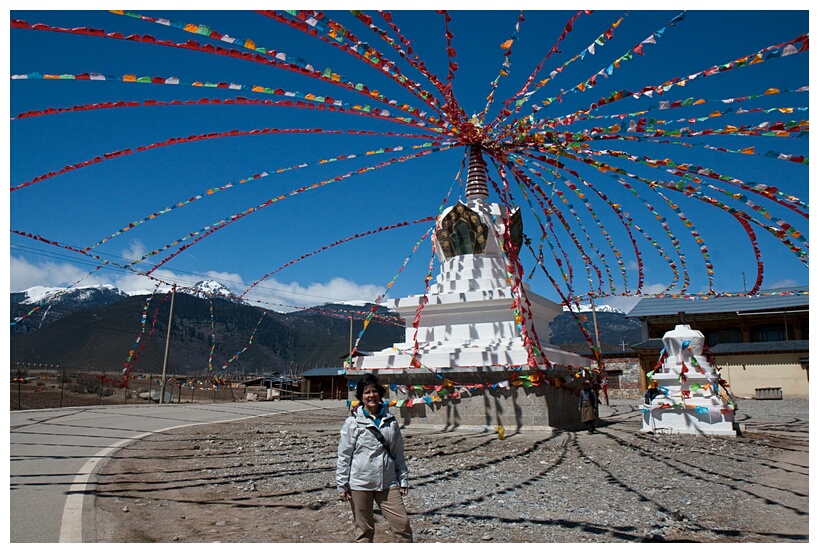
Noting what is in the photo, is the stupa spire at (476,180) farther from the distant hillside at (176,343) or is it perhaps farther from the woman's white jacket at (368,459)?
the distant hillside at (176,343)

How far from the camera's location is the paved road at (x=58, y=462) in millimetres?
4863

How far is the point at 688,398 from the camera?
11648 mm

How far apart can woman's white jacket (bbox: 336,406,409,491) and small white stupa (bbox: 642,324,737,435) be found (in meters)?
9.42

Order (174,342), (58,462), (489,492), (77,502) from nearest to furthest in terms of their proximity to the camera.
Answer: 1. (77,502)
2. (489,492)
3. (58,462)
4. (174,342)

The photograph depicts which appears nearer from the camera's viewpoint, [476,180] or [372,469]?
[372,469]

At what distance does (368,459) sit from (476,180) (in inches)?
471

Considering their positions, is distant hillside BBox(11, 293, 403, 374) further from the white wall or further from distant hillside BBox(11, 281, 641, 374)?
the white wall

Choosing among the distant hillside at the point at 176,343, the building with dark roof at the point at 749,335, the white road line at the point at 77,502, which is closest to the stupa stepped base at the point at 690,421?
the white road line at the point at 77,502

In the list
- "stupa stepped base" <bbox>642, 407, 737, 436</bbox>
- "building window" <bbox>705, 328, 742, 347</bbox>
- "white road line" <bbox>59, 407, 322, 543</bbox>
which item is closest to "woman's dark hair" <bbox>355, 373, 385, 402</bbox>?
"white road line" <bbox>59, 407, 322, 543</bbox>

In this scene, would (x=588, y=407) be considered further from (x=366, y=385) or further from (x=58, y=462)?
(x=58, y=462)

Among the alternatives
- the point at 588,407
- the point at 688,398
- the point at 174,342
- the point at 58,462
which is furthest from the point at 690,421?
the point at 174,342

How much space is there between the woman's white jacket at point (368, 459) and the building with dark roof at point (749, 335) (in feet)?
104

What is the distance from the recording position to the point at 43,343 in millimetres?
134750

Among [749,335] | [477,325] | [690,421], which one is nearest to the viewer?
[690,421]
